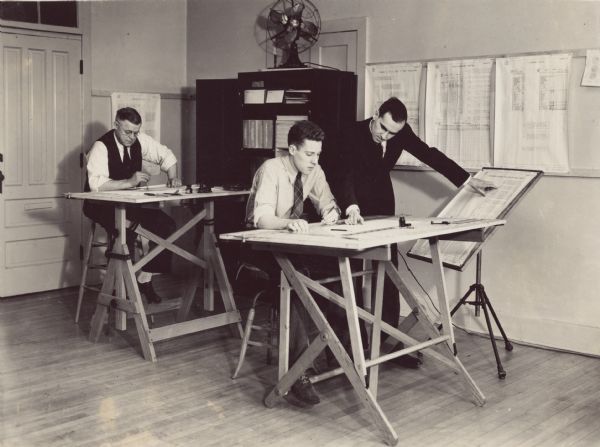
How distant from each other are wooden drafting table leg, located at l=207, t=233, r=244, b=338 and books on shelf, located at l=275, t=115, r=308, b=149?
3.81ft

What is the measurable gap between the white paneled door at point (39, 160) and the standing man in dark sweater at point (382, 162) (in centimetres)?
289

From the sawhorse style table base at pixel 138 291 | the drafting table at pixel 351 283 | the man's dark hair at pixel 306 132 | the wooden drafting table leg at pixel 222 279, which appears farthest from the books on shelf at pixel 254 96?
the drafting table at pixel 351 283

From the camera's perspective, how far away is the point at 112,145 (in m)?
5.43

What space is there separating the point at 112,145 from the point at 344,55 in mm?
1878

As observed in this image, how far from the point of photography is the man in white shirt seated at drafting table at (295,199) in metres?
3.90

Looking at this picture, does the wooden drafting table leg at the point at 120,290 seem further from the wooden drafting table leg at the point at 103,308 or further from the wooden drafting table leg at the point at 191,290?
the wooden drafting table leg at the point at 191,290

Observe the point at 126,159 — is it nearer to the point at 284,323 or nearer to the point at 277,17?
the point at 277,17

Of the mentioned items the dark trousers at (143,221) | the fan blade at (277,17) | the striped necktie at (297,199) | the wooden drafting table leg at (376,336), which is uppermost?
the fan blade at (277,17)

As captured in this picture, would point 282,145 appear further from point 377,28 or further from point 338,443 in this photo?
point 338,443

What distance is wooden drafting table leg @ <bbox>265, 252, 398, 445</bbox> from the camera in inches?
137

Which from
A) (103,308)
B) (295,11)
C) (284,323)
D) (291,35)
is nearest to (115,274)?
(103,308)

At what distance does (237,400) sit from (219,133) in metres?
3.03

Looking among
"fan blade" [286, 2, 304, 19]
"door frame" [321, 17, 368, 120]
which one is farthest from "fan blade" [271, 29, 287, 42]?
"door frame" [321, 17, 368, 120]

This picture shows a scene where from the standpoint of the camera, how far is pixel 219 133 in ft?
21.3
